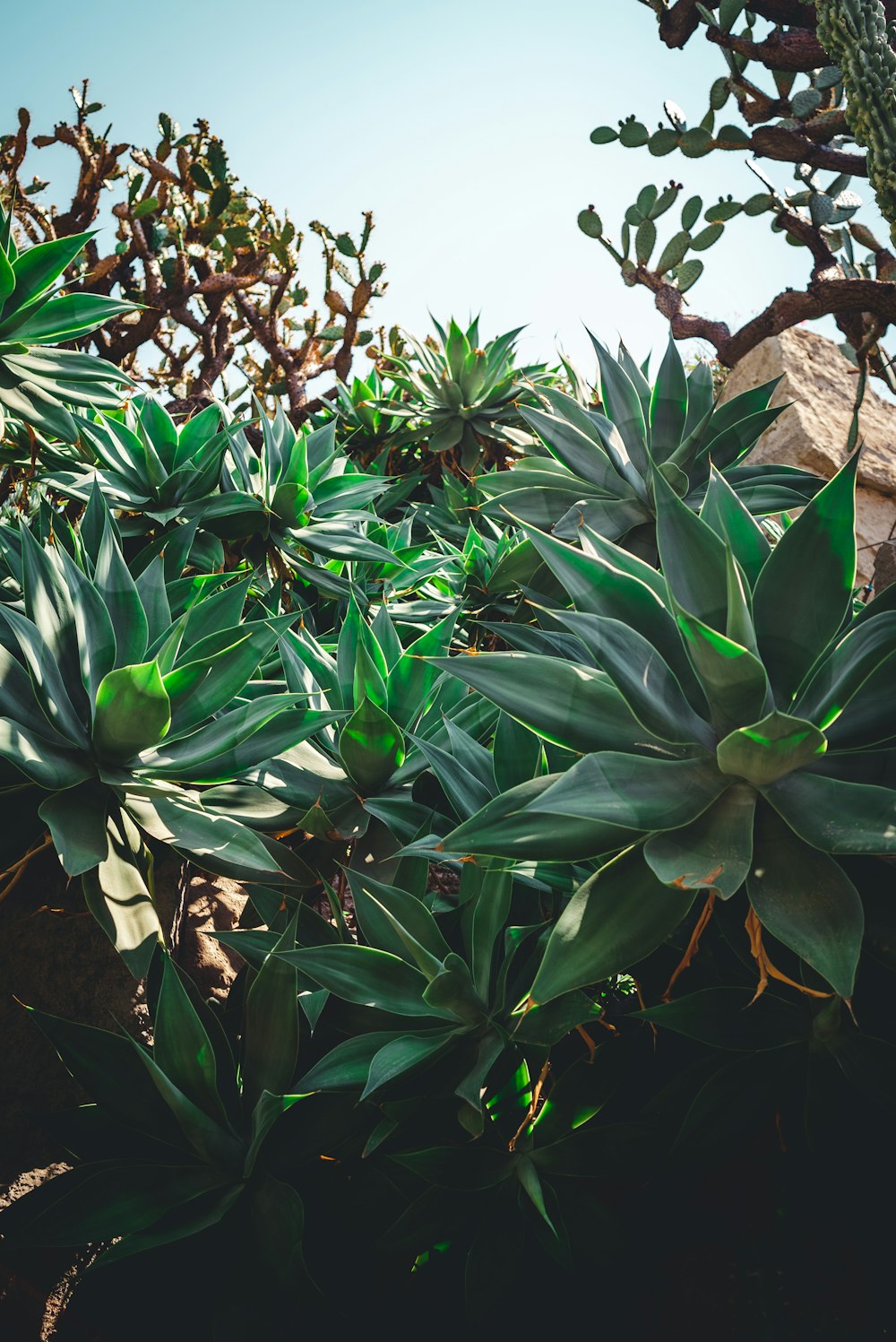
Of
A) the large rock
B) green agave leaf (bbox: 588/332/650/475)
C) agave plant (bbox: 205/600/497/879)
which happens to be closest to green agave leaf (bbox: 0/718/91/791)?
agave plant (bbox: 205/600/497/879)

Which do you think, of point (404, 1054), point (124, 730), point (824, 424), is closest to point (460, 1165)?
point (404, 1054)

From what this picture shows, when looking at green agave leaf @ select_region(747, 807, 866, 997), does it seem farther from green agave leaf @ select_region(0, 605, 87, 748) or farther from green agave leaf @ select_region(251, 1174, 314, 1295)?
green agave leaf @ select_region(0, 605, 87, 748)

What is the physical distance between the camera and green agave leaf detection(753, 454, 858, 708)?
0.89 m

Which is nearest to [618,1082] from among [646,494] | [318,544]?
[646,494]

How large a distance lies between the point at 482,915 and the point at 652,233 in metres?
3.08

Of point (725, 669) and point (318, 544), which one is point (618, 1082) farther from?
point (318, 544)

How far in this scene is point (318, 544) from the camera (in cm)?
191

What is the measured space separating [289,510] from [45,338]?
0.66 meters

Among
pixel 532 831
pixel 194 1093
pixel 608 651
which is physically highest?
pixel 608 651

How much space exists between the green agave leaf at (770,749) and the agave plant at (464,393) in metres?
2.38

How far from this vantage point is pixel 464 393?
303 centimetres

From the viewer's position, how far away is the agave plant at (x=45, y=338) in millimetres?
1734

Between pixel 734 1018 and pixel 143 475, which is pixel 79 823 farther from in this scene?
pixel 143 475

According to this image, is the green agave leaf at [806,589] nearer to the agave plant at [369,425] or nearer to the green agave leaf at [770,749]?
the green agave leaf at [770,749]
